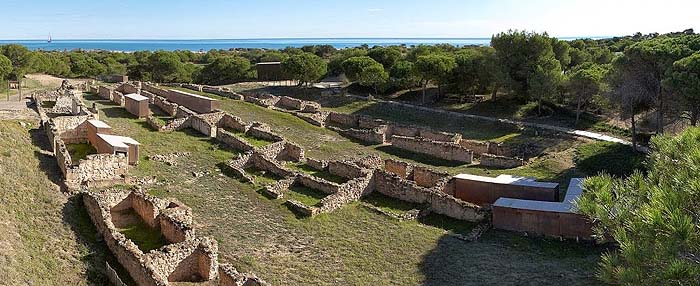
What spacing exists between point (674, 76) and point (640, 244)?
24711mm

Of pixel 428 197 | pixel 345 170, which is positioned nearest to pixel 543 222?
pixel 428 197

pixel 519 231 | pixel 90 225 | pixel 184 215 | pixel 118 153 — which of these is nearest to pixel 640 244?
pixel 519 231

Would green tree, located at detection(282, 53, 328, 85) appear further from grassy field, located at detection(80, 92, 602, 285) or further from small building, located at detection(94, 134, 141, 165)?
grassy field, located at detection(80, 92, 602, 285)

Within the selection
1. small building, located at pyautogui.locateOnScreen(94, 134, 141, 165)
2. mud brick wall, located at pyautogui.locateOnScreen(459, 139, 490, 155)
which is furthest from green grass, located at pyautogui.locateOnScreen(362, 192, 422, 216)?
mud brick wall, located at pyautogui.locateOnScreen(459, 139, 490, 155)

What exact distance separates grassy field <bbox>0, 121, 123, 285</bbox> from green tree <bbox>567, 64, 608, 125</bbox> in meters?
36.8

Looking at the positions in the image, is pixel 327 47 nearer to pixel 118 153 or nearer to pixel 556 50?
pixel 556 50

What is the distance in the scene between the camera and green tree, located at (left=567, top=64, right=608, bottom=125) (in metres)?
43.6

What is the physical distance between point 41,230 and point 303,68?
50.0 metres

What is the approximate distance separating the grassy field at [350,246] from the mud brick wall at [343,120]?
20650 millimetres

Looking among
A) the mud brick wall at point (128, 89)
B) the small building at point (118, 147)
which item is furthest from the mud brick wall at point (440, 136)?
the mud brick wall at point (128, 89)

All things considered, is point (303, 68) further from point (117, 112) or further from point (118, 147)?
point (118, 147)

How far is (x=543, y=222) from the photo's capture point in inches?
905

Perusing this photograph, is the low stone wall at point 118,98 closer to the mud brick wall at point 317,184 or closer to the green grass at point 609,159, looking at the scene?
the mud brick wall at point 317,184

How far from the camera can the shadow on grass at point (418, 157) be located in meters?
35.6
